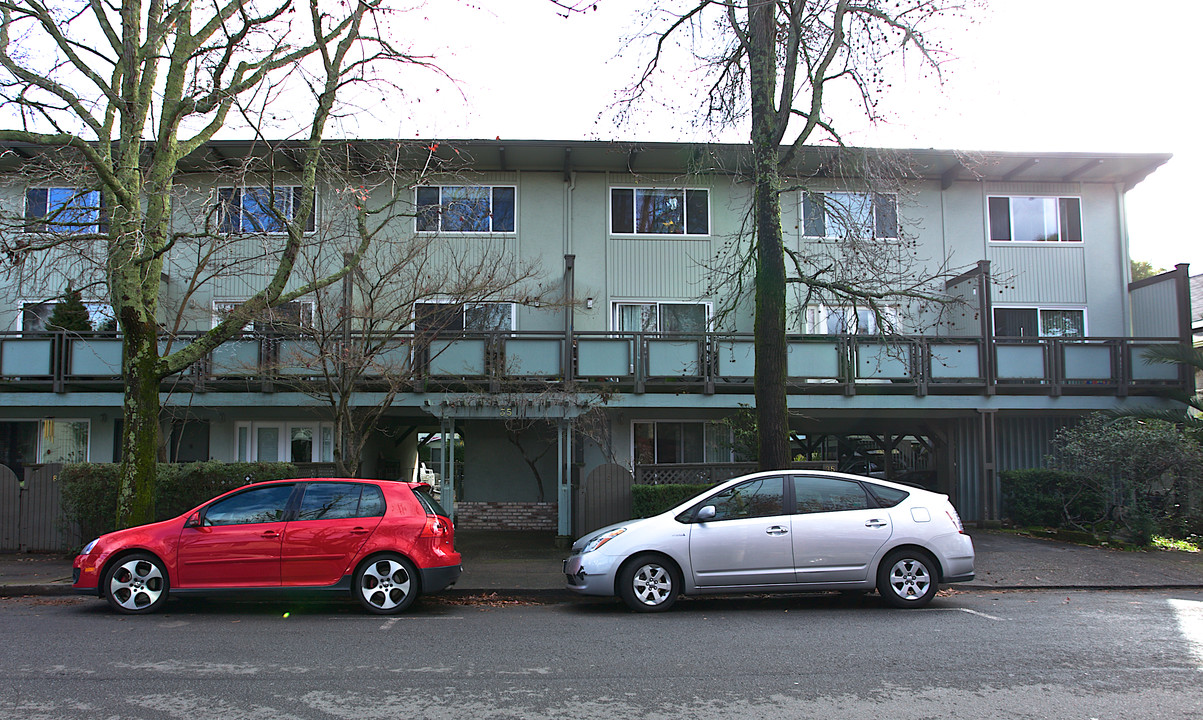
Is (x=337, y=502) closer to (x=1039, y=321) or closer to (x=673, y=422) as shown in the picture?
(x=673, y=422)

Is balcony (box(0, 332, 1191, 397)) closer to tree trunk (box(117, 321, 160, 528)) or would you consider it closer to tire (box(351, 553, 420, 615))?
tree trunk (box(117, 321, 160, 528))

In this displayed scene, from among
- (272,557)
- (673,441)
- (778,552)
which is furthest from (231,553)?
(673,441)

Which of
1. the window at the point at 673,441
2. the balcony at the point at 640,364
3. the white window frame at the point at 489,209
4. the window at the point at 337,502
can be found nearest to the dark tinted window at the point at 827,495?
the window at the point at 337,502

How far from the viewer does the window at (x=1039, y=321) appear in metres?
16.9

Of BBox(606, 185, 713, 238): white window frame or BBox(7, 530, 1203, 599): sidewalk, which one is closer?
BBox(7, 530, 1203, 599): sidewalk

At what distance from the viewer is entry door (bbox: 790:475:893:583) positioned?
8.12 m

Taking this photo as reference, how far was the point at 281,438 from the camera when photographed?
1617 cm

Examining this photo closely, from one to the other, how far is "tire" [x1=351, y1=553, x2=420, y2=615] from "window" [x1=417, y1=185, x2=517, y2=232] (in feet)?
31.4

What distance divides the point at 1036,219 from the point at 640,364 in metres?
9.56

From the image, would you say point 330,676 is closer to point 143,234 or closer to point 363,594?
point 363,594

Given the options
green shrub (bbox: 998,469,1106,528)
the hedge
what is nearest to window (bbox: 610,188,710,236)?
green shrub (bbox: 998,469,1106,528)

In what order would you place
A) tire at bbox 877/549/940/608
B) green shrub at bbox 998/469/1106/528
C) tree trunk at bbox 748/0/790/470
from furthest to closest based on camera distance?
green shrub at bbox 998/469/1106/528 → tree trunk at bbox 748/0/790/470 → tire at bbox 877/549/940/608

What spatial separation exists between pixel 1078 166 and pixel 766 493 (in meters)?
12.7

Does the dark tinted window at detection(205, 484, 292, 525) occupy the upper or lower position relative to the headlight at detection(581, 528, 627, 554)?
upper
